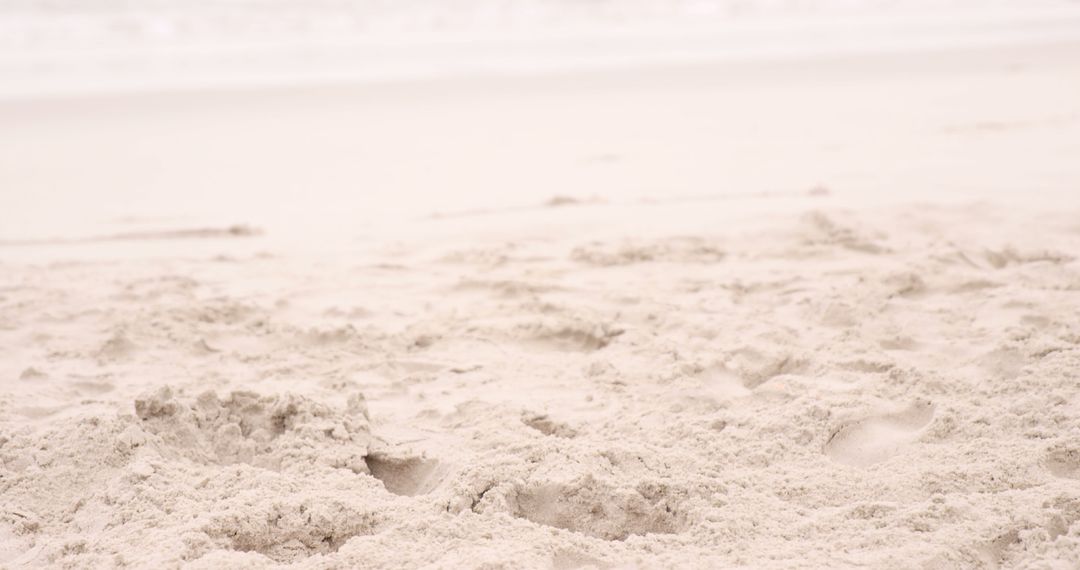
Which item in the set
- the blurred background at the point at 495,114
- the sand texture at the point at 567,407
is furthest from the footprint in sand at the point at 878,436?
the blurred background at the point at 495,114

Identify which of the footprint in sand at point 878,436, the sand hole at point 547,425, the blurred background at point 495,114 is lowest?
the footprint in sand at point 878,436

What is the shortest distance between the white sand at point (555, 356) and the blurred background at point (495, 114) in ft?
0.20

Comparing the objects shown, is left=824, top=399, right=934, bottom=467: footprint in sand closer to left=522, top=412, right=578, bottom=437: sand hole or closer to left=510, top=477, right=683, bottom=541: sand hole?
left=510, top=477, right=683, bottom=541: sand hole

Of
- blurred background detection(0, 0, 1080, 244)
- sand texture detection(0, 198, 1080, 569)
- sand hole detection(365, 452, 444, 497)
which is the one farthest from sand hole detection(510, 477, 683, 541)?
blurred background detection(0, 0, 1080, 244)

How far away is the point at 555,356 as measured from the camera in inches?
125

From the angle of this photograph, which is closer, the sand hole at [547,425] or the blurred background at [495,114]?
the sand hole at [547,425]

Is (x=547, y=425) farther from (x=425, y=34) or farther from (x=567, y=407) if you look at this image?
(x=425, y=34)

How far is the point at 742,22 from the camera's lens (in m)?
13.4

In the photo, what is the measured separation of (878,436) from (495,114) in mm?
5602

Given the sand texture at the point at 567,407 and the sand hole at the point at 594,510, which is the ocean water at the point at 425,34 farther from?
the sand hole at the point at 594,510

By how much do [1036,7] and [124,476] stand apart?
49.4 ft

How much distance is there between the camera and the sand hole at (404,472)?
7.97 feet

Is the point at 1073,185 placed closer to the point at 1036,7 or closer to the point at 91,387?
the point at 91,387

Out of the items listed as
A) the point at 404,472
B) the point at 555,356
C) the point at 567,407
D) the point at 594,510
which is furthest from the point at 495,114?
the point at 594,510
